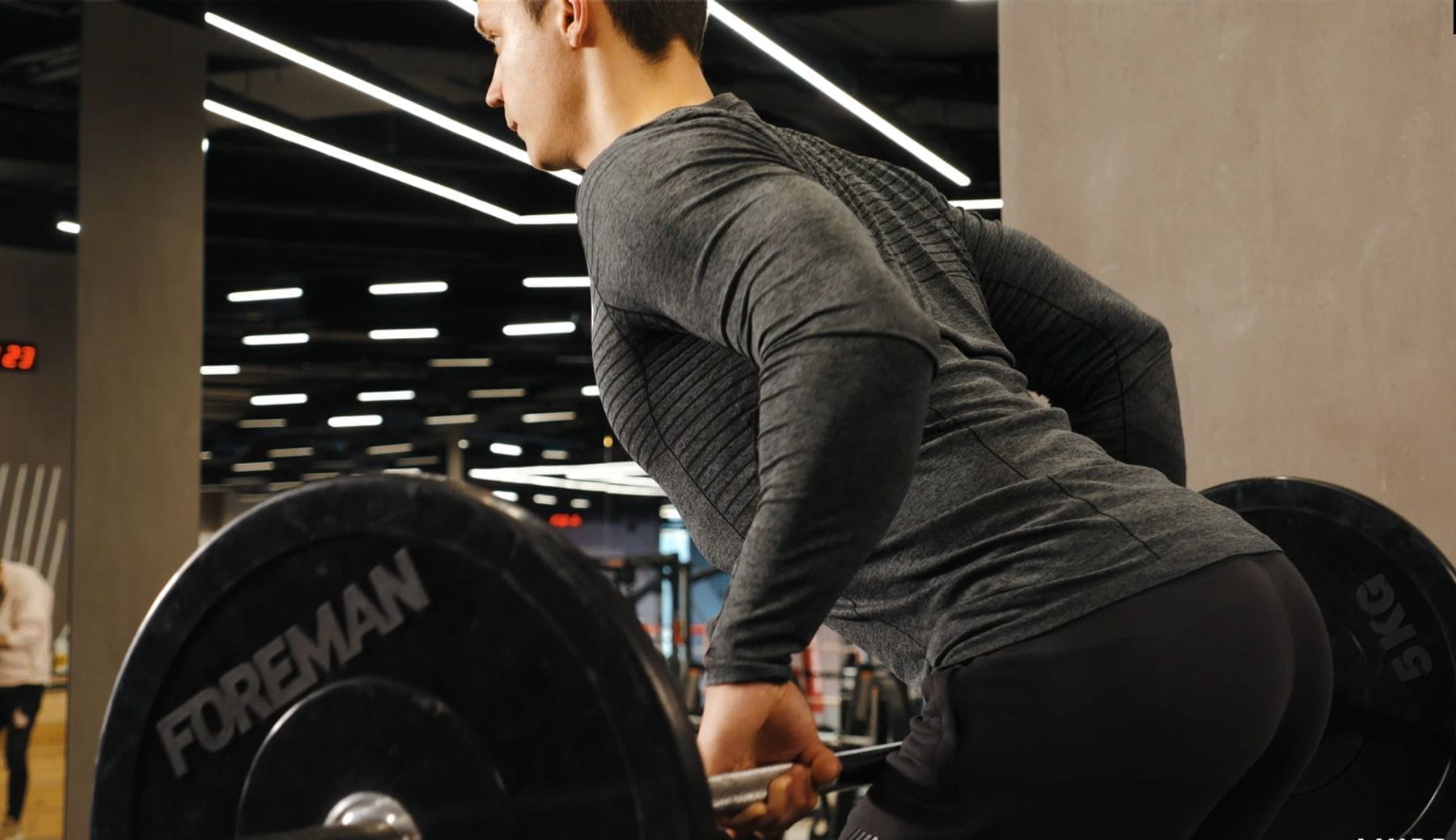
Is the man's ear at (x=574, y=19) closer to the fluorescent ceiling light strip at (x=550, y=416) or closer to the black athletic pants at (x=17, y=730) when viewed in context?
the black athletic pants at (x=17, y=730)

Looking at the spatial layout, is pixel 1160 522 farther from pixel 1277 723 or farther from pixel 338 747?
pixel 338 747

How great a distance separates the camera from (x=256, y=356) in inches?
267

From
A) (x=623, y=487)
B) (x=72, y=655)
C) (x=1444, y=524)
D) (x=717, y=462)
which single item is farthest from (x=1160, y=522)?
(x=623, y=487)

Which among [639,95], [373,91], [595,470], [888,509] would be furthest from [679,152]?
[595,470]

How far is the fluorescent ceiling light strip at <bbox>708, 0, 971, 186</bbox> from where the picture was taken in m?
5.84

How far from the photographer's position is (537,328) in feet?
24.7

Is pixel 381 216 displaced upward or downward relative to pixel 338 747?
upward

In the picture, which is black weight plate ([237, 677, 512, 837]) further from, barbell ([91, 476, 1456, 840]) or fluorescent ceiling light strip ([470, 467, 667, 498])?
fluorescent ceiling light strip ([470, 467, 667, 498])

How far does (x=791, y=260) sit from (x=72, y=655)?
16.2 feet

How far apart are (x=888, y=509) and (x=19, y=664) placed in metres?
5.01

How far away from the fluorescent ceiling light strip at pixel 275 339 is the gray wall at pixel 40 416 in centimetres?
166

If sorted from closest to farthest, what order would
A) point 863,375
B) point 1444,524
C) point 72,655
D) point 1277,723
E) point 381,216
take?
point 863,375 → point 1277,723 → point 1444,524 → point 72,655 → point 381,216

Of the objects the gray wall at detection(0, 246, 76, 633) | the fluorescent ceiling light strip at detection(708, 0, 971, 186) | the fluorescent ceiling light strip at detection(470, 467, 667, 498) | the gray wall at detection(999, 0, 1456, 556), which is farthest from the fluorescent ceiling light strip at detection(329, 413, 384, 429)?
the gray wall at detection(999, 0, 1456, 556)

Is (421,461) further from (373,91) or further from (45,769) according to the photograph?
(45,769)
